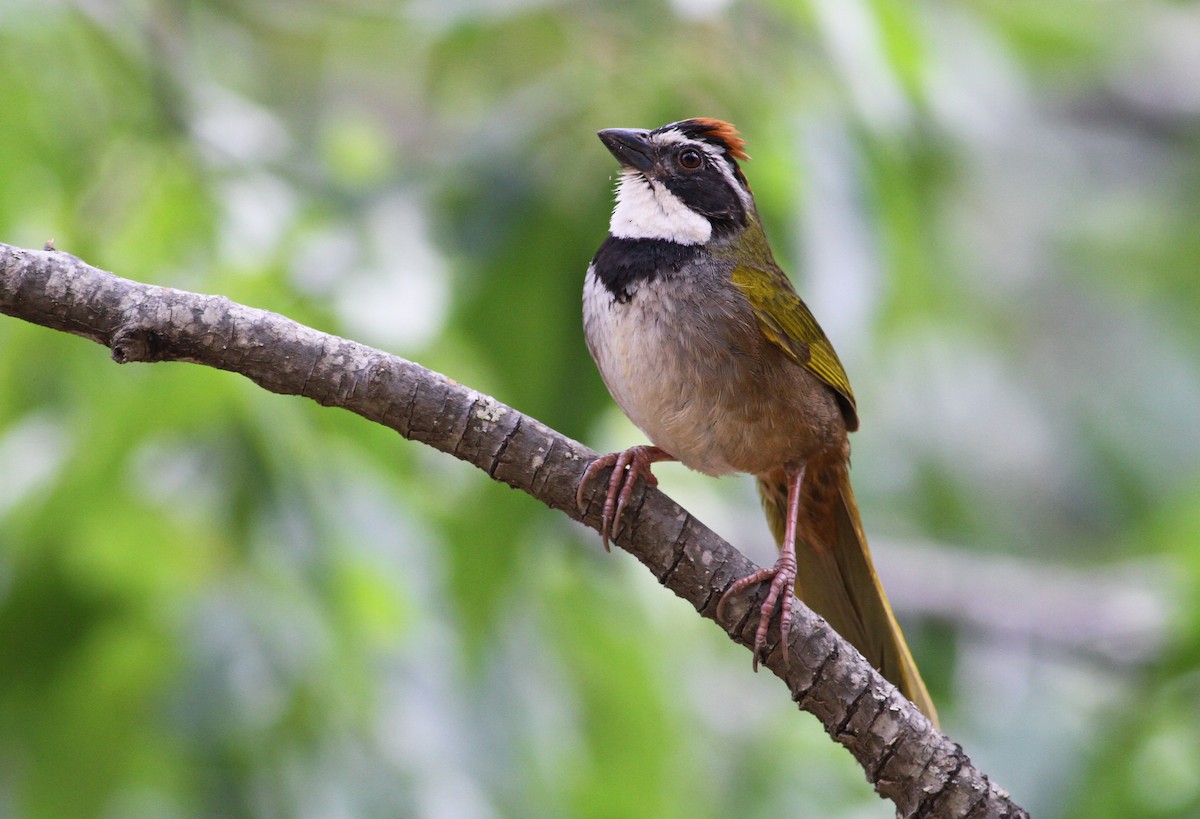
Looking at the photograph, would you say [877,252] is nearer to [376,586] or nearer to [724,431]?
[724,431]

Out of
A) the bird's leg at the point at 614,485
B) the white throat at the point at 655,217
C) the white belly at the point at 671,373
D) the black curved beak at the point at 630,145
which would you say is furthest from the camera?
the black curved beak at the point at 630,145

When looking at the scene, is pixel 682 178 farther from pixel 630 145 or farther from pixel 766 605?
pixel 766 605

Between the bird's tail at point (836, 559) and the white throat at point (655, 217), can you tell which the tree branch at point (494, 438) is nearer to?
the bird's tail at point (836, 559)

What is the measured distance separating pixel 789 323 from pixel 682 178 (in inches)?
21.5

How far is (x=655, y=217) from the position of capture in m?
3.79

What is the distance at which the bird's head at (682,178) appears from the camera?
380cm

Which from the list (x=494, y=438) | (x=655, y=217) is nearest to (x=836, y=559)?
(x=655, y=217)

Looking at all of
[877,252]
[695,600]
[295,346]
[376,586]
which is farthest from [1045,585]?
[295,346]

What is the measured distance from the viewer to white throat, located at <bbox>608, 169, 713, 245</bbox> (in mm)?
3732

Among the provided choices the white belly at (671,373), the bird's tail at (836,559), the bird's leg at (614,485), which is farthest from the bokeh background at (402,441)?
the bird's leg at (614,485)

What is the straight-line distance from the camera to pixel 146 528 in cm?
438

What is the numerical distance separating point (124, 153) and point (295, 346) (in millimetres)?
2401

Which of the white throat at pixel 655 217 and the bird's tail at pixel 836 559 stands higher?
the white throat at pixel 655 217

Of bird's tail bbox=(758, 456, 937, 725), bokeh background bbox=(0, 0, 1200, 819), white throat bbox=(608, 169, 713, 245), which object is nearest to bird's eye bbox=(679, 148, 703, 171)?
white throat bbox=(608, 169, 713, 245)
